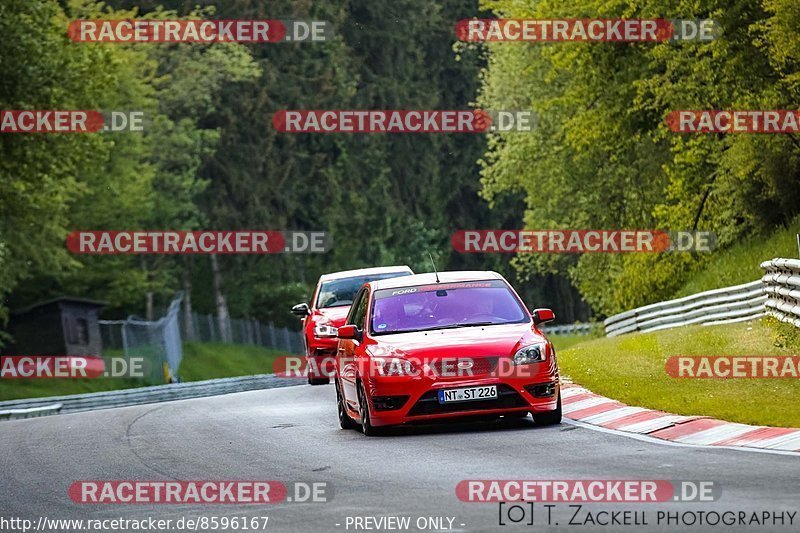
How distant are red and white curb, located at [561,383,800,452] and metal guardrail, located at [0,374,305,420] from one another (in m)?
16.5

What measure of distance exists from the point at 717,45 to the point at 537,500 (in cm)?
2346

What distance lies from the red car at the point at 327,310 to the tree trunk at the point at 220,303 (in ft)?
151

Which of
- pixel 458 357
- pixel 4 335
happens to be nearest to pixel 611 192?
pixel 4 335

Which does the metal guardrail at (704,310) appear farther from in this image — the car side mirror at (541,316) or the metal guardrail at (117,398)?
the car side mirror at (541,316)

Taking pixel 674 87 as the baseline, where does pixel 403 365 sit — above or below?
below

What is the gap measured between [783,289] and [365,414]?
32.8 ft

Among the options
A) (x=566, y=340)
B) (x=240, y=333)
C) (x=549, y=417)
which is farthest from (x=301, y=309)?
(x=240, y=333)

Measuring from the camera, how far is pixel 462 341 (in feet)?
51.7

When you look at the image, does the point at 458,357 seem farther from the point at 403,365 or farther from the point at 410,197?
the point at 410,197

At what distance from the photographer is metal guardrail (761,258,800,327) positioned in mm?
22750

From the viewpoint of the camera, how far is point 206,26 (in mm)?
69125

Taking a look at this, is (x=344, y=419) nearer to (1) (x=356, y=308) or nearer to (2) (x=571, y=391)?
(1) (x=356, y=308)

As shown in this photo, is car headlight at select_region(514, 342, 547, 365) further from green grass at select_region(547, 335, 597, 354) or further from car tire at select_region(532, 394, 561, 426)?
green grass at select_region(547, 335, 597, 354)

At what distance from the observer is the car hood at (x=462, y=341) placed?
612 inches
